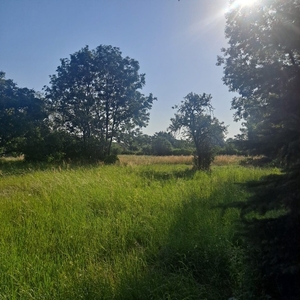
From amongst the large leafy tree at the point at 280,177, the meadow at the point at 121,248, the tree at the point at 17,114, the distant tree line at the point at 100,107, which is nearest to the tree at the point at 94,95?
the distant tree line at the point at 100,107

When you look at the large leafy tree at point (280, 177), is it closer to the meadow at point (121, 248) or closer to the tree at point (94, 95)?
the meadow at point (121, 248)

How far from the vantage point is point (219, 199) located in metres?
4.73

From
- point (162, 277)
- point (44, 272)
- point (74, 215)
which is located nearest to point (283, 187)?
point (162, 277)

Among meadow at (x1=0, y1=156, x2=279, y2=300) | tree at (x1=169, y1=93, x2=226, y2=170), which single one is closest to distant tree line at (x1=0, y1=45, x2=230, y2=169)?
tree at (x1=169, y1=93, x2=226, y2=170)

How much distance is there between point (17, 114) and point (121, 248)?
17.8 metres

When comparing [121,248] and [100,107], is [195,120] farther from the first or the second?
[121,248]

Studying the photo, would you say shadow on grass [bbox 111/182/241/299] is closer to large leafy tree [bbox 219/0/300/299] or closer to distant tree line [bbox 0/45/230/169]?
large leafy tree [bbox 219/0/300/299]

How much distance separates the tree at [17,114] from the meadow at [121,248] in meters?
14.2

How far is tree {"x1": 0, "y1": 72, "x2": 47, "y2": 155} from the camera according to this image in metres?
16.7

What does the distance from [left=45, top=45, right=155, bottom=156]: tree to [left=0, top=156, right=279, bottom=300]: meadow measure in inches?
754

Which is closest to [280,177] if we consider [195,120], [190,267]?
[190,267]

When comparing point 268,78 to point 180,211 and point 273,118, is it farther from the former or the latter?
point 180,211

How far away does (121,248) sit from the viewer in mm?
3057

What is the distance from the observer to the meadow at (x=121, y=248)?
7.09 feet
